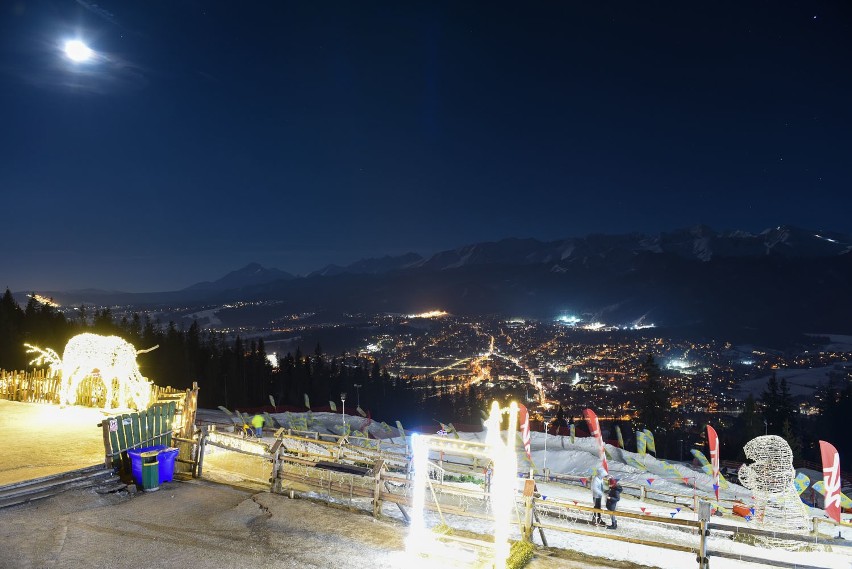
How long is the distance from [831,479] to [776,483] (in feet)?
13.6

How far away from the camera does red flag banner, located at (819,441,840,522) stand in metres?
15.9

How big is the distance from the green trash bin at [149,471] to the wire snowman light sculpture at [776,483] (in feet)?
47.0

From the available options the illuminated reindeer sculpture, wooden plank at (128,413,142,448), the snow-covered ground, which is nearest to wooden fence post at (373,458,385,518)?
the snow-covered ground

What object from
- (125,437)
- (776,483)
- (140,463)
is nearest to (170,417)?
(125,437)

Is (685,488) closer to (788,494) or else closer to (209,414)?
(788,494)

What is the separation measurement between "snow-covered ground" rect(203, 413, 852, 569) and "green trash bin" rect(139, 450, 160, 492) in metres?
5.06

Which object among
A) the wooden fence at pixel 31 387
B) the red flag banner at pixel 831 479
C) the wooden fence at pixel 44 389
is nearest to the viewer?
the red flag banner at pixel 831 479

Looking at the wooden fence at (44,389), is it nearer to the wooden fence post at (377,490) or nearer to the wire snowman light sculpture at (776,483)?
the wooden fence post at (377,490)

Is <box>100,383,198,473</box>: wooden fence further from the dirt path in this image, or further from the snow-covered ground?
the snow-covered ground

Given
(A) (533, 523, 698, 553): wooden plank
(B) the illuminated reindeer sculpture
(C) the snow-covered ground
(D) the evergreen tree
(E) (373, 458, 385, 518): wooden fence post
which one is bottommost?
(D) the evergreen tree

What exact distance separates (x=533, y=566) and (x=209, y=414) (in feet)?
102

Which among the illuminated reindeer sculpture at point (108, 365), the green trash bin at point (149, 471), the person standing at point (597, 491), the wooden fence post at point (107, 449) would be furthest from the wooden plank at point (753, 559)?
the illuminated reindeer sculpture at point (108, 365)

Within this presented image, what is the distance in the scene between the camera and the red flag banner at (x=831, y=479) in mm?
15914

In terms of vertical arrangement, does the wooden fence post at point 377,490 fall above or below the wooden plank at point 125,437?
below
